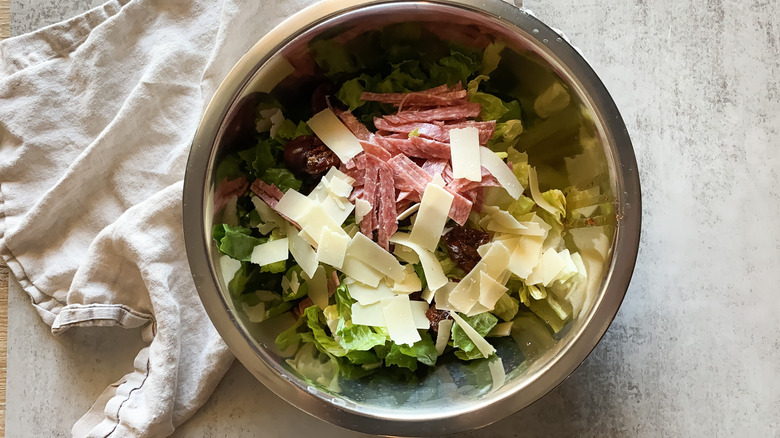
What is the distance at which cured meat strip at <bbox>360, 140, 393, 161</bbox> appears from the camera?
1205 millimetres

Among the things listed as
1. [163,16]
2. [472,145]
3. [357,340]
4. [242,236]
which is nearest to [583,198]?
[472,145]

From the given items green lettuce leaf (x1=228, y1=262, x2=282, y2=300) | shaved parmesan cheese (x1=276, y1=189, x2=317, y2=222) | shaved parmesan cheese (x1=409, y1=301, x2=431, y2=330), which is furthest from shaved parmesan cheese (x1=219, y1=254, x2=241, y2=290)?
shaved parmesan cheese (x1=409, y1=301, x2=431, y2=330)

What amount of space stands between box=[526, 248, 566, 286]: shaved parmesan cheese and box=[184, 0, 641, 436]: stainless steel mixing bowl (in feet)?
0.26

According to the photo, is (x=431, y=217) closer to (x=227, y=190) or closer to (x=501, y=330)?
(x=501, y=330)

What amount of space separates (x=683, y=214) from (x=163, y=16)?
118cm

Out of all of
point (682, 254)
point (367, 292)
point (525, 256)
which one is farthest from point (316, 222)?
point (682, 254)

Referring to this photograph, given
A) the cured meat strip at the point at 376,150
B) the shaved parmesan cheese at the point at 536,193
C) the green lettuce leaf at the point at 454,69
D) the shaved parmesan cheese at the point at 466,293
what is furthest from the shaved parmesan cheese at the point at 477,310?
the green lettuce leaf at the point at 454,69

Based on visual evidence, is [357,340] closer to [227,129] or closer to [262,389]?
[262,389]

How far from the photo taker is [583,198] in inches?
46.1

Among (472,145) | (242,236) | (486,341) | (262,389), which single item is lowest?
(262,389)

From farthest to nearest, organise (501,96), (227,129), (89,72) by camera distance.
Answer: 1. (89,72)
2. (501,96)
3. (227,129)

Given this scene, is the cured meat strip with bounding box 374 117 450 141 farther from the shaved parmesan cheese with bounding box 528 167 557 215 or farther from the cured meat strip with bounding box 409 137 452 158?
the shaved parmesan cheese with bounding box 528 167 557 215

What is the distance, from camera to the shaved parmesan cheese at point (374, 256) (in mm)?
1172

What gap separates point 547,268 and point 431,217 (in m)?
0.23
